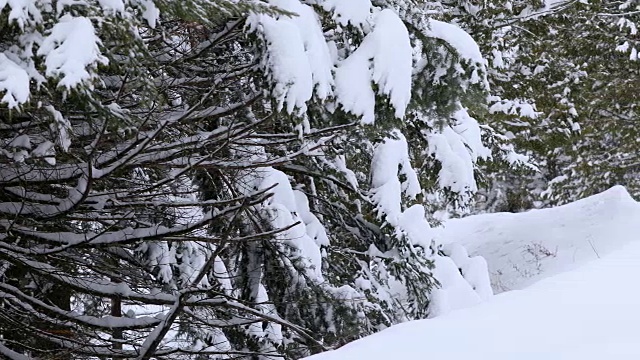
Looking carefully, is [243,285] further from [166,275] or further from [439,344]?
[439,344]

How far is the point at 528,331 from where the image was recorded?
3332 millimetres

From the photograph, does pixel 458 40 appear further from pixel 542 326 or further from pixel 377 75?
pixel 542 326

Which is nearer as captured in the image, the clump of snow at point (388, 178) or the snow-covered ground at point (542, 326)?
the snow-covered ground at point (542, 326)

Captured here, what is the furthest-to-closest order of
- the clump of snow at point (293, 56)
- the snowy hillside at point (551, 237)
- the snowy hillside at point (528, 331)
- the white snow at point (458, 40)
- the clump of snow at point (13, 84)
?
the snowy hillside at point (551, 237), the white snow at point (458, 40), the clump of snow at point (293, 56), the snowy hillside at point (528, 331), the clump of snow at point (13, 84)

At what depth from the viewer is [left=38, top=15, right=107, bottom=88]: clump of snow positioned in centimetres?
260

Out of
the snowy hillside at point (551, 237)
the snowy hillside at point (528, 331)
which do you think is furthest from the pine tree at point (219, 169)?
the snowy hillside at point (551, 237)

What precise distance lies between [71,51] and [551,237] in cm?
1133

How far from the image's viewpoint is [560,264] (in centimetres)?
1167

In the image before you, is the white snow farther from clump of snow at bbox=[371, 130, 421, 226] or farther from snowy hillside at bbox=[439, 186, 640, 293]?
snowy hillside at bbox=[439, 186, 640, 293]

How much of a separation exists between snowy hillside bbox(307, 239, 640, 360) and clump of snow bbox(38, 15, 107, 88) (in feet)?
4.67

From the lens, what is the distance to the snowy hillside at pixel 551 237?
11.6 meters

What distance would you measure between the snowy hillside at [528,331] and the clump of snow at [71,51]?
4.67 feet

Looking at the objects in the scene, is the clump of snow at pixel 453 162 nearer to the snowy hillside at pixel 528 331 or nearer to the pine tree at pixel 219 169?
the pine tree at pixel 219 169

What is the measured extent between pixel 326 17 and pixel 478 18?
7797 millimetres
